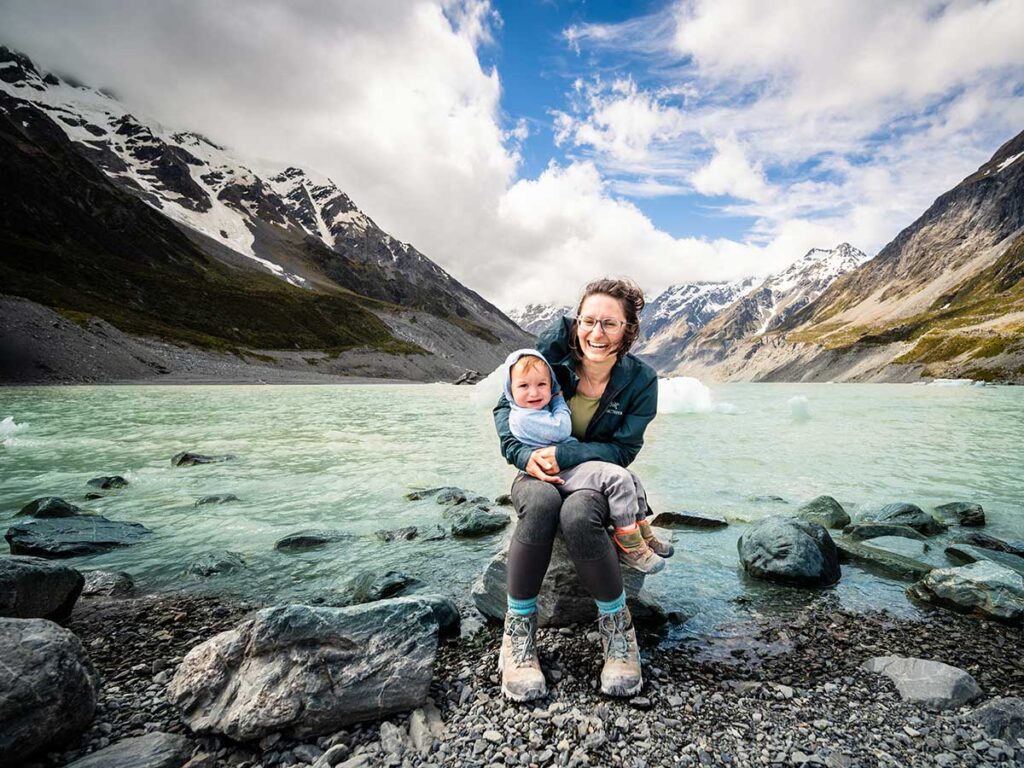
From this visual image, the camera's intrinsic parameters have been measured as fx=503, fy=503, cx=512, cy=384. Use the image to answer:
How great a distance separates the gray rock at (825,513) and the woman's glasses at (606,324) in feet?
24.6

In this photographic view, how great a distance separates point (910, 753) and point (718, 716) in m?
1.29

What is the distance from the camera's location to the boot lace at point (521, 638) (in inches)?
183

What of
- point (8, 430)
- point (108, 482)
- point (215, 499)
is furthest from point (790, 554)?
point (8, 430)

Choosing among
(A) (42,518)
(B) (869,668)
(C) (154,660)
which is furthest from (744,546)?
(A) (42,518)

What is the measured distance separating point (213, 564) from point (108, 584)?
131 centimetres

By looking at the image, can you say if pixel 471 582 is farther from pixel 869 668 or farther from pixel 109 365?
pixel 109 365

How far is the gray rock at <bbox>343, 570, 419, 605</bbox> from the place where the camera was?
23.0 feet

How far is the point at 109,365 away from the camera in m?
72.8

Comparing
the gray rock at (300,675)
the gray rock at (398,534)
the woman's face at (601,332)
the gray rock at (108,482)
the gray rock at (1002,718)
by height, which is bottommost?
the gray rock at (398,534)

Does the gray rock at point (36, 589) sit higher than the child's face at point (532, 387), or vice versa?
the child's face at point (532, 387)

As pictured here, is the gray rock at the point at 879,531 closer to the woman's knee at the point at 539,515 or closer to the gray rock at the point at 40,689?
the woman's knee at the point at 539,515

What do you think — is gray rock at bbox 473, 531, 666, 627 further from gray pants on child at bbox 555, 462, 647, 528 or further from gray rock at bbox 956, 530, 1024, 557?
gray rock at bbox 956, 530, 1024, 557

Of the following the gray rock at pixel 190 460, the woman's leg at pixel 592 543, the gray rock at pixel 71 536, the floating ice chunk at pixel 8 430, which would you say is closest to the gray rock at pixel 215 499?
the gray rock at pixel 71 536

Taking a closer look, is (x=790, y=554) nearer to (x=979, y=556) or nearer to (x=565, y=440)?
(x=979, y=556)
